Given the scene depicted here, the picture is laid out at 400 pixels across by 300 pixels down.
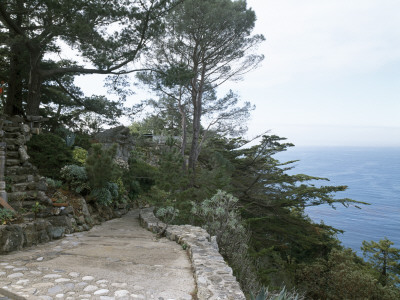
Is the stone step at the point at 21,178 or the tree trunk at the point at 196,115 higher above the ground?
the tree trunk at the point at 196,115

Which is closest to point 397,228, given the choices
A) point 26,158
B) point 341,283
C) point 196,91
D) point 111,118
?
point 341,283

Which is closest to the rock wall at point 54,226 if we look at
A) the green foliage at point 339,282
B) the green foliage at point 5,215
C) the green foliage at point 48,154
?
the green foliage at point 5,215

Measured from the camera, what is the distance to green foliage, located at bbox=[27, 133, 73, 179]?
7.96 m

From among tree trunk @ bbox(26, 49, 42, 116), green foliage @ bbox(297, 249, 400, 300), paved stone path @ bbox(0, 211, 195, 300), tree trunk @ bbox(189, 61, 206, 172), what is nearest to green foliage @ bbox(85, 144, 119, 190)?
paved stone path @ bbox(0, 211, 195, 300)

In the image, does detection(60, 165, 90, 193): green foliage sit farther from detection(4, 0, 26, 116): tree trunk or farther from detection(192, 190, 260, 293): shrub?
detection(4, 0, 26, 116): tree trunk

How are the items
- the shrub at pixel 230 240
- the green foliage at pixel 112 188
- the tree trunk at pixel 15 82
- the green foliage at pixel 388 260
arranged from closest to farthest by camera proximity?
the shrub at pixel 230 240
the green foliage at pixel 112 188
the tree trunk at pixel 15 82
the green foliage at pixel 388 260

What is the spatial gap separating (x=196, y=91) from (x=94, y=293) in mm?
11223

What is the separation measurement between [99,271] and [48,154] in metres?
5.87

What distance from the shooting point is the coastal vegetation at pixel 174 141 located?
7730 millimetres

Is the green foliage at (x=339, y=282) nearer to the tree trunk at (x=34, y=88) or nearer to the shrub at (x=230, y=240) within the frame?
the shrub at (x=230, y=240)

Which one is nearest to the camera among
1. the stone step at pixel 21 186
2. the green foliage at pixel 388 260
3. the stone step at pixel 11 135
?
the stone step at pixel 21 186

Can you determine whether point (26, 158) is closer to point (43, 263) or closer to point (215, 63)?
point (43, 263)

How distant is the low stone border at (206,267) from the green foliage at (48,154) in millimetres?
4000

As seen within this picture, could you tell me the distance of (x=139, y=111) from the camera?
1180 cm
